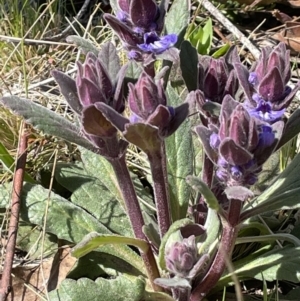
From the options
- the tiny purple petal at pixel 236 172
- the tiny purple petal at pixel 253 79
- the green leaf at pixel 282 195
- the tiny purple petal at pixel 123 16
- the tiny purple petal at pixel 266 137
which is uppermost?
the tiny purple petal at pixel 123 16

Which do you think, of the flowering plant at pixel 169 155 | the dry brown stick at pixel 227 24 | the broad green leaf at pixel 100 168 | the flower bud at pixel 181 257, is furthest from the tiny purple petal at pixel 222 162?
the dry brown stick at pixel 227 24

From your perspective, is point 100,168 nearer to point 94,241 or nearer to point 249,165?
point 94,241

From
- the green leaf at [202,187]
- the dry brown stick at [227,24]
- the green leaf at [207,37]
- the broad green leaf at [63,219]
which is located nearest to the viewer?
the green leaf at [202,187]

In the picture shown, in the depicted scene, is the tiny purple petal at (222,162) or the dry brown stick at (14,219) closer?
the tiny purple petal at (222,162)

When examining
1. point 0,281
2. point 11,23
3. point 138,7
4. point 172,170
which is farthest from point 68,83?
point 11,23

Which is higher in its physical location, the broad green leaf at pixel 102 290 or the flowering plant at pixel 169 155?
the flowering plant at pixel 169 155

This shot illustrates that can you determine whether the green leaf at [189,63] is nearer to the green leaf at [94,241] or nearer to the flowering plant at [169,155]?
the flowering plant at [169,155]

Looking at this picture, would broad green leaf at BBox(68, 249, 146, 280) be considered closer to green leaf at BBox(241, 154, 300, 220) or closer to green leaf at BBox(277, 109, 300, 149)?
green leaf at BBox(241, 154, 300, 220)
